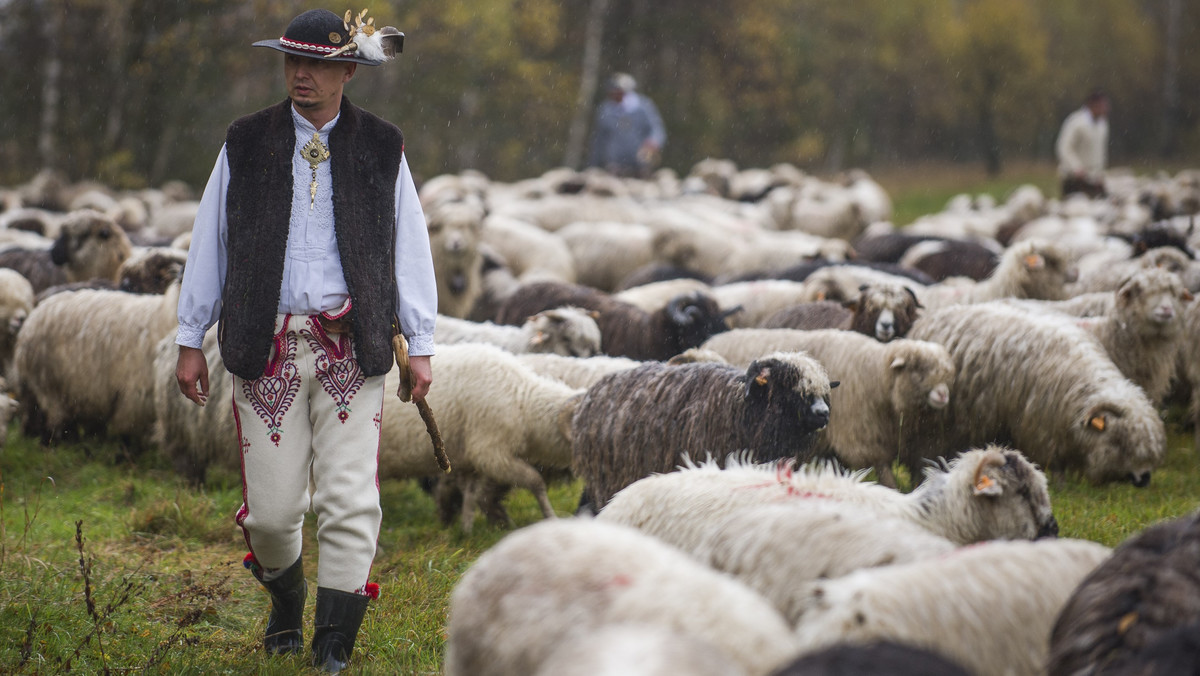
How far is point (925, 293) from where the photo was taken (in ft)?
26.7

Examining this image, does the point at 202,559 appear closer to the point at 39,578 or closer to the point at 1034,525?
the point at 39,578

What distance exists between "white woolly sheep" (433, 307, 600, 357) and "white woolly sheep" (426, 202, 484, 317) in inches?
90.2

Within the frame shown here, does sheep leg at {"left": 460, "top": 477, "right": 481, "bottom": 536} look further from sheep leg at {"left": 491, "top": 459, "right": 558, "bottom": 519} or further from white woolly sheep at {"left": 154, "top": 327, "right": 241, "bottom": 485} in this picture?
white woolly sheep at {"left": 154, "top": 327, "right": 241, "bottom": 485}

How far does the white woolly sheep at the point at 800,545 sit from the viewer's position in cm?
304

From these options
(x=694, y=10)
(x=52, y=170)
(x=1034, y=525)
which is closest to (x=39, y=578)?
(x=1034, y=525)

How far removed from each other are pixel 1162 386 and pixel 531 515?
12.2 feet

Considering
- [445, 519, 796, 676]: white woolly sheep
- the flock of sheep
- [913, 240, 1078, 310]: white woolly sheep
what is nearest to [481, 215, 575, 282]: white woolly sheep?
the flock of sheep

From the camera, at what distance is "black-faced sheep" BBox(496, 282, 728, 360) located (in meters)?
7.54

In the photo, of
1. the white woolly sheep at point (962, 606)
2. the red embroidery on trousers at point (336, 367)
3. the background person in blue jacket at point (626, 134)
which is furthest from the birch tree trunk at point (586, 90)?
the white woolly sheep at point (962, 606)

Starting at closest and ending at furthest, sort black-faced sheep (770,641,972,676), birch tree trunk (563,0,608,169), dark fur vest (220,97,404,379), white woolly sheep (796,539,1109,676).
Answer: black-faced sheep (770,641,972,676) → white woolly sheep (796,539,1109,676) → dark fur vest (220,97,404,379) → birch tree trunk (563,0,608,169)

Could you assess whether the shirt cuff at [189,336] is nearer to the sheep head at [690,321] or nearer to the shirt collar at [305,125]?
the shirt collar at [305,125]

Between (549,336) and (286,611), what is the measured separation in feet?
11.0

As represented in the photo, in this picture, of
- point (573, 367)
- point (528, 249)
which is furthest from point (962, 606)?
point (528, 249)

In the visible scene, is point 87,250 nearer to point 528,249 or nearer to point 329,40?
point 528,249
